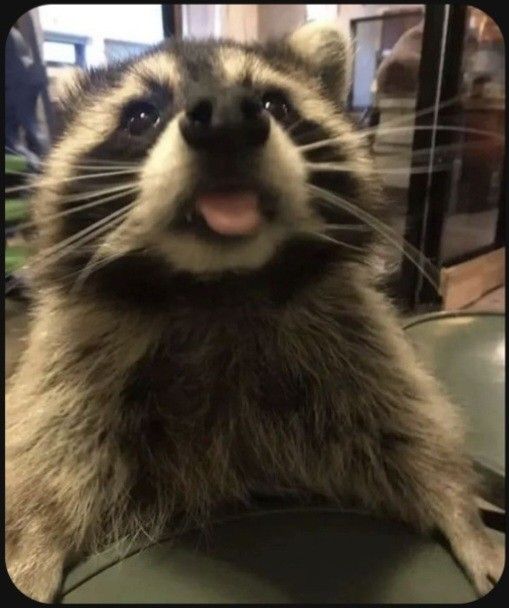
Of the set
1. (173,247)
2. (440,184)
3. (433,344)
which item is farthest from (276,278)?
(440,184)

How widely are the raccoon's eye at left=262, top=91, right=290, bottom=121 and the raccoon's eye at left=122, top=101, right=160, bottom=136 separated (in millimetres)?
118

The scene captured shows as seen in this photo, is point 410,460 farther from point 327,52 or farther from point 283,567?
point 327,52

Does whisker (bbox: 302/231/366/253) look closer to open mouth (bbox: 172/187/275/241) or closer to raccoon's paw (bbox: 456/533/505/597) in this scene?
open mouth (bbox: 172/187/275/241)

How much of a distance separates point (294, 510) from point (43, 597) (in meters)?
0.24

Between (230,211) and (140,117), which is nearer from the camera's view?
(230,211)

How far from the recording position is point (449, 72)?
1582 millimetres

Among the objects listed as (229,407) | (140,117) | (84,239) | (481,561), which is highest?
(140,117)

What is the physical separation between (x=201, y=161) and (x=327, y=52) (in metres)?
0.46

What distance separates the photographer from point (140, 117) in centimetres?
71

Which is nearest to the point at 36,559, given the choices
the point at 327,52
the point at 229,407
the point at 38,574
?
the point at 38,574

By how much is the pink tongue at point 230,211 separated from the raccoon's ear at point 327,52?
1.25 feet

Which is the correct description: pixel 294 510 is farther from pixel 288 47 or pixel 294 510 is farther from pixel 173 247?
pixel 288 47

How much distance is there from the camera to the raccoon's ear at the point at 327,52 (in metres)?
0.88

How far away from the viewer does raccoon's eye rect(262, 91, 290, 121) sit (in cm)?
72
